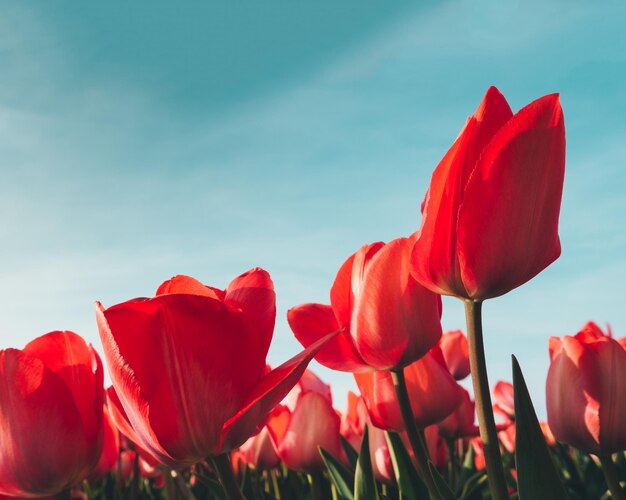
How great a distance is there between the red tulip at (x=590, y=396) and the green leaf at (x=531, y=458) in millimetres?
518

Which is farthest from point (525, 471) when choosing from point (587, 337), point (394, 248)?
point (587, 337)

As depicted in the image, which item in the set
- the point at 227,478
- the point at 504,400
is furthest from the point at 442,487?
the point at 504,400

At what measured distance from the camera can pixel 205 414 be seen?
0.83 meters

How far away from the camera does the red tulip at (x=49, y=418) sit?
3.48ft

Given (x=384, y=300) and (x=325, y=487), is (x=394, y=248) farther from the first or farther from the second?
(x=325, y=487)

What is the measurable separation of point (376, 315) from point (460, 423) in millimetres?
1298

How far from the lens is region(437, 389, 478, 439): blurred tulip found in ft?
7.37

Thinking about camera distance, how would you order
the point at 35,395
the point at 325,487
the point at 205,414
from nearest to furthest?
1. the point at 205,414
2. the point at 35,395
3. the point at 325,487

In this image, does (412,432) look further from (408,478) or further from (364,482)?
(408,478)

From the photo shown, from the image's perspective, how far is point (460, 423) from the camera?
2266mm

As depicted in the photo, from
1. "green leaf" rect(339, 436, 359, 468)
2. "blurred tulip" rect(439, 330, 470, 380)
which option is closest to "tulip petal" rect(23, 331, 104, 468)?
"green leaf" rect(339, 436, 359, 468)

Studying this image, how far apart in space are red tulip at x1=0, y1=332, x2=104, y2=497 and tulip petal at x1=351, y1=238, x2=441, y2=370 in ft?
1.34

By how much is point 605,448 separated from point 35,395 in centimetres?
100

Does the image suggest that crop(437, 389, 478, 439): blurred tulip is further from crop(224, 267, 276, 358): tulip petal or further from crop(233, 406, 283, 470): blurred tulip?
crop(224, 267, 276, 358): tulip petal
